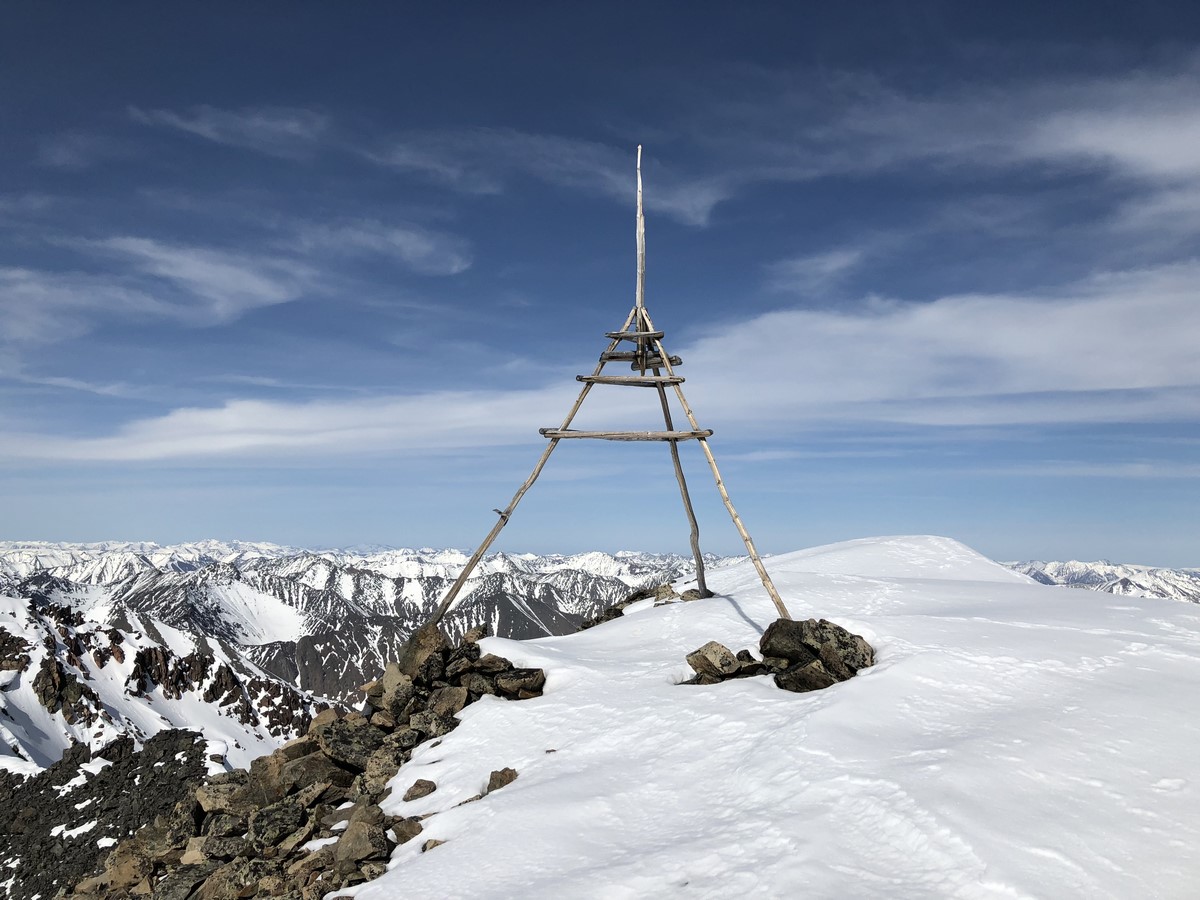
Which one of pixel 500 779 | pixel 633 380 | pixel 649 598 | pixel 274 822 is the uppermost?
pixel 633 380

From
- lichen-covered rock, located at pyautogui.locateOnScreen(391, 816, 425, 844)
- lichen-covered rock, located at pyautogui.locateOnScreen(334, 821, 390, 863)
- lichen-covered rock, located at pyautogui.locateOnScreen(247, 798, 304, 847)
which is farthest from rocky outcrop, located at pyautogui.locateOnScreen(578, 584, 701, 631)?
lichen-covered rock, located at pyautogui.locateOnScreen(334, 821, 390, 863)

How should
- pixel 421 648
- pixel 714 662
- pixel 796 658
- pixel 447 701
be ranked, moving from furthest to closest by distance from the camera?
pixel 421 648 → pixel 447 701 → pixel 714 662 → pixel 796 658

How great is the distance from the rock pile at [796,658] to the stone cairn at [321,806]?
4131 millimetres

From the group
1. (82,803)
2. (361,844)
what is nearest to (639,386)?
(361,844)

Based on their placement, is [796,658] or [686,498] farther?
[686,498]

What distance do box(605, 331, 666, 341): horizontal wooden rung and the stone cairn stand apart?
9.39 m

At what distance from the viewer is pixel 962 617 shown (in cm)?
1555

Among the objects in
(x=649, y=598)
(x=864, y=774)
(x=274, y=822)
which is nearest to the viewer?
(x=864, y=774)

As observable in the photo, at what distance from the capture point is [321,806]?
1303cm

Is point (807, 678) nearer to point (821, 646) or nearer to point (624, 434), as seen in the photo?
point (821, 646)

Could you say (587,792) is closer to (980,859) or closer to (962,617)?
(980,859)

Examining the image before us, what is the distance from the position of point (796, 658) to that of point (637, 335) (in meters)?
10.1

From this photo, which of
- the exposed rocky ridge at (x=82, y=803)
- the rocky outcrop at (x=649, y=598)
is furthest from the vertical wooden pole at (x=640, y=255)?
the exposed rocky ridge at (x=82, y=803)

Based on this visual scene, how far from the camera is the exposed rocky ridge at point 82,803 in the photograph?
94.3m
